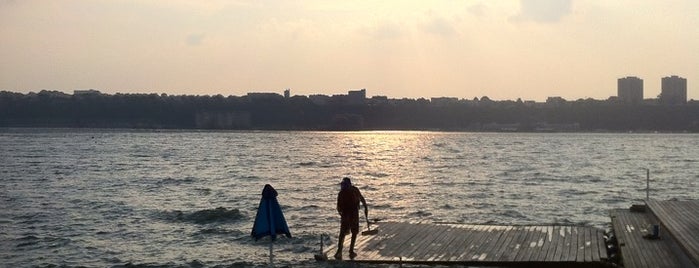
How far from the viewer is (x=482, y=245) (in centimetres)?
2109

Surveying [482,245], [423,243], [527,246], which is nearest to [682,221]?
[527,246]

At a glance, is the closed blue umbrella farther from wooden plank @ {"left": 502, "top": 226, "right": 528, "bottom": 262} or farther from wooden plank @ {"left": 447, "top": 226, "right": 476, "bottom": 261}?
→ wooden plank @ {"left": 502, "top": 226, "right": 528, "bottom": 262}

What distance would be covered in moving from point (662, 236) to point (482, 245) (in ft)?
13.4

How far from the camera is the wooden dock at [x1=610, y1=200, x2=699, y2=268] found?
1736cm

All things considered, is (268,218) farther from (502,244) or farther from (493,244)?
(502,244)

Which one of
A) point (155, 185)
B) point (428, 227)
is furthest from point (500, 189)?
point (428, 227)

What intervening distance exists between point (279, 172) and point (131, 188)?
1769cm

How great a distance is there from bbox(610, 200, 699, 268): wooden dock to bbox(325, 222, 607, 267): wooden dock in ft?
2.14

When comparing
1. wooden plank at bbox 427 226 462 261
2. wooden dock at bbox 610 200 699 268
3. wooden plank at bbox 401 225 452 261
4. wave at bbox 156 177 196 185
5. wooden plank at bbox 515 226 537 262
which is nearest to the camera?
wooden dock at bbox 610 200 699 268

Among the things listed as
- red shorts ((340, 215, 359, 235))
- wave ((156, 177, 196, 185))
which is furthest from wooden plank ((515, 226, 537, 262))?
A: wave ((156, 177, 196, 185))

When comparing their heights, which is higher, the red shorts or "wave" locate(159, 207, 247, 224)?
the red shorts

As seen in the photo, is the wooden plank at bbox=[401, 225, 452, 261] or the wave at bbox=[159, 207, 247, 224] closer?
the wooden plank at bbox=[401, 225, 452, 261]

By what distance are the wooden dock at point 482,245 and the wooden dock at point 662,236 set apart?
65cm

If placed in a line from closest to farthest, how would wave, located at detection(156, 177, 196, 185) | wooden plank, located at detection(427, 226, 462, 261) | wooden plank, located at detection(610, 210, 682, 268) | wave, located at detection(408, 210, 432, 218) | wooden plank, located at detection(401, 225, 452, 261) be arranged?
wooden plank, located at detection(610, 210, 682, 268)
wooden plank, located at detection(427, 226, 462, 261)
wooden plank, located at detection(401, 225, 452, 261)
wave, located at detection(408, 210, 432, 218)
wave, located at detection(156, 177, 196, 185)
